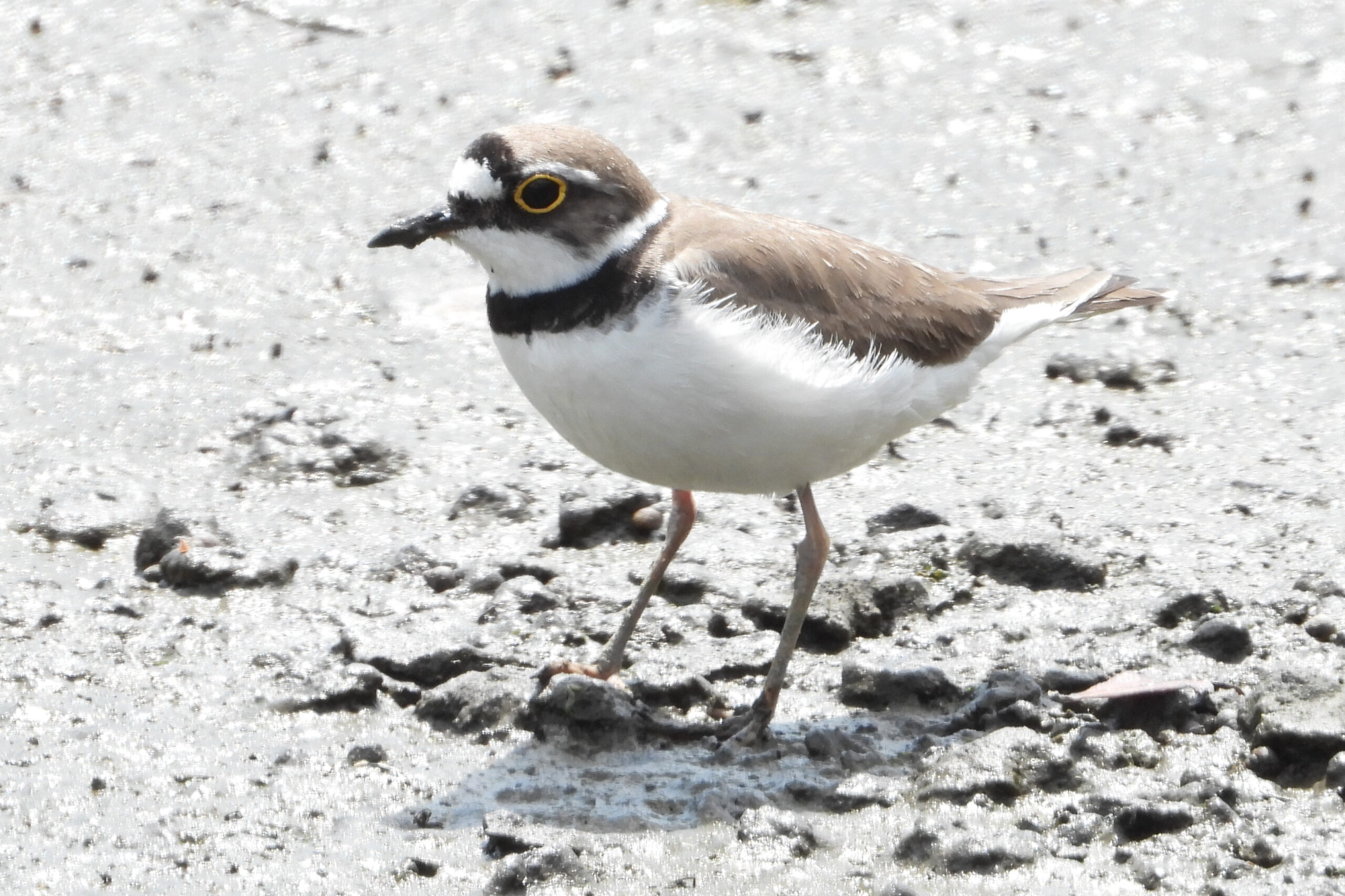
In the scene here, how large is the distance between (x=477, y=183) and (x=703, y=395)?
3.11 feet

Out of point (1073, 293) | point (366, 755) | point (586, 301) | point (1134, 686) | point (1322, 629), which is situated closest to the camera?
point (586, 301)

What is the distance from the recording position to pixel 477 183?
505 cm

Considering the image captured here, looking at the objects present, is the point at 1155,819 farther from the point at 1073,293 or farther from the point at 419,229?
the point at 419,229

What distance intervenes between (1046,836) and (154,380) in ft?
15.4

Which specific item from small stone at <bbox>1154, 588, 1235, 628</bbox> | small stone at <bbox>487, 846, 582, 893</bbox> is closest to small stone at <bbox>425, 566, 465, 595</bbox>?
small stone at <bbox>487, 846, 582, 893</bbox>

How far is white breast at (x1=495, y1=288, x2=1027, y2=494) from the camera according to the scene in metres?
4.90

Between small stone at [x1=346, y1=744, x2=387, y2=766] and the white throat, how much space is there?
147 cm

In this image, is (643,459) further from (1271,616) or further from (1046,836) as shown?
(1271,616)

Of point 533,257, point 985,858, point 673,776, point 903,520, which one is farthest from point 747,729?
point 533,257

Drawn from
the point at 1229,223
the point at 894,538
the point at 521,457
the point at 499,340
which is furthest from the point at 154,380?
the point at 1229,223

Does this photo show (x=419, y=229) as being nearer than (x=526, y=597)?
Yes

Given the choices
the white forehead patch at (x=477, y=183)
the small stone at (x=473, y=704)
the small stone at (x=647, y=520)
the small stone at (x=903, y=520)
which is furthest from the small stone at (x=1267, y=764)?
the white forehead patch at (x=477, y=183)

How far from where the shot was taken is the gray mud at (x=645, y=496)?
4.77 m

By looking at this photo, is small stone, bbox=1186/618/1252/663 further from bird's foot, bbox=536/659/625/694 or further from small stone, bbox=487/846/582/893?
small stone, bbox=487/846/582/893
